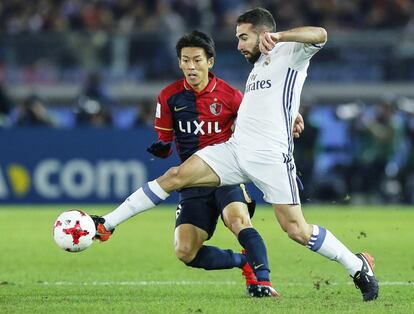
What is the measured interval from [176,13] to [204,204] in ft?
52.3

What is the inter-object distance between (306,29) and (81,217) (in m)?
2.04

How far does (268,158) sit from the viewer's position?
27.0 ft

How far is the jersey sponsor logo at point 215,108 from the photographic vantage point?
9.14m

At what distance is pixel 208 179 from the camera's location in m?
8.40

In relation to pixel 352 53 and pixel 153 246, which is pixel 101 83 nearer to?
pixel 352 53

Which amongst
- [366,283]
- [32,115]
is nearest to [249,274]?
[366,283]

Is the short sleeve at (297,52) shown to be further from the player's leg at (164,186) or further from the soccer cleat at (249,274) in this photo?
the soccer cleat at (249,274)

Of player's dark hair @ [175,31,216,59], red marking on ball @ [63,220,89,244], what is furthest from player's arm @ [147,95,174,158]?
red marking on ball @ [63,220,89,244]

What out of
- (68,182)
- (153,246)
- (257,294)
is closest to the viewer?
(257,294)

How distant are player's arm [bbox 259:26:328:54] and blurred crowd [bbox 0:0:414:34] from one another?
15.7 m

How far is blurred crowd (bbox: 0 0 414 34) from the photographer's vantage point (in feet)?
78.8

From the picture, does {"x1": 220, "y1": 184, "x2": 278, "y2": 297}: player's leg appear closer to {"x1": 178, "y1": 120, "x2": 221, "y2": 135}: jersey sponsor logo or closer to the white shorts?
the white shorts

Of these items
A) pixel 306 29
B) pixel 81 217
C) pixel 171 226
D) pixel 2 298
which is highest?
pixel 306 29

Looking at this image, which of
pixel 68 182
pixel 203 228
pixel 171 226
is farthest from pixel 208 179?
pixel 68 182
